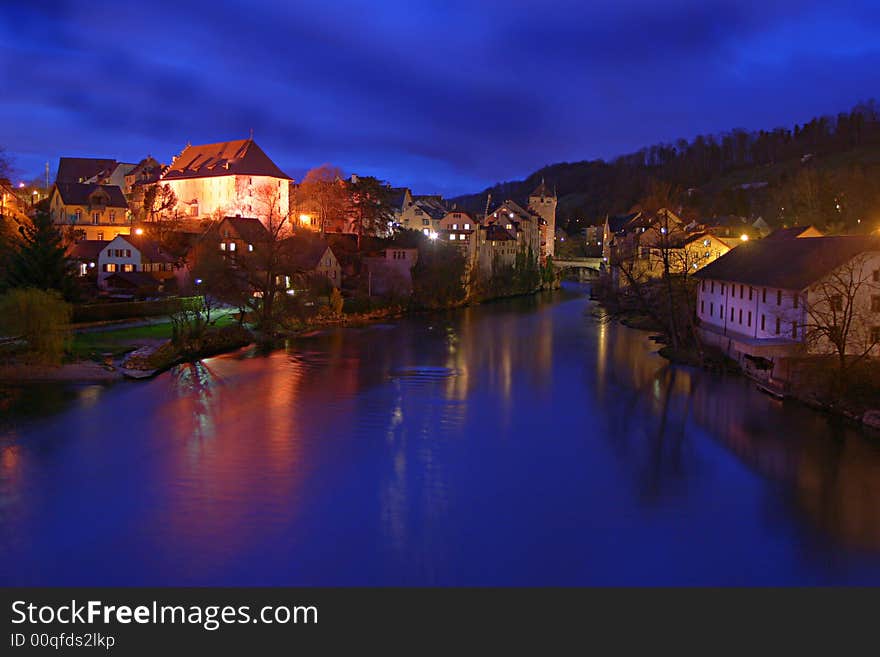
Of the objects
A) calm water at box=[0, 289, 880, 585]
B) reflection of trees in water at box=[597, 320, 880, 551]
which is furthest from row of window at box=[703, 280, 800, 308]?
calm water at box=[0, 289, 880, 585]

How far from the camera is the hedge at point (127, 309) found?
2392 centimetres

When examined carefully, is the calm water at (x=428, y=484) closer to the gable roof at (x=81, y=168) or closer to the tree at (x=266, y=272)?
the tree at (x=266, y=272)

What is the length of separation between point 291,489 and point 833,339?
36.0 ft

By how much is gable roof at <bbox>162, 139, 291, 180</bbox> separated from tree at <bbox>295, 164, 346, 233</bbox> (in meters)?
2.39

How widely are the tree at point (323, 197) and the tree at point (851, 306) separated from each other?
3029 cm

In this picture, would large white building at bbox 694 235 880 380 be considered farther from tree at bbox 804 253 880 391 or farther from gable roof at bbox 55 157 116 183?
gable roof at bbox 55 157 116 183

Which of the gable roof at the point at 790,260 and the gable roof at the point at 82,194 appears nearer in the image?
the gable roof at the point at 790,260

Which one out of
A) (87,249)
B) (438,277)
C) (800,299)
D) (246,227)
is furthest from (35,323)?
(438,277)

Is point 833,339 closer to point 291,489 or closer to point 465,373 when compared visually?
point 465,373

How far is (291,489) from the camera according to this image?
440 inches

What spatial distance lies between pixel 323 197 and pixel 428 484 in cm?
3547

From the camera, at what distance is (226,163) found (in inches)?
1698

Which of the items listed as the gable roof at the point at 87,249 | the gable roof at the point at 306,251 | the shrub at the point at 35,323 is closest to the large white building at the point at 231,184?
the gable roof at the point at 306,251

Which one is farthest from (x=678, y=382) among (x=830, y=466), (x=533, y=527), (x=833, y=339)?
(x=533, y=527)
